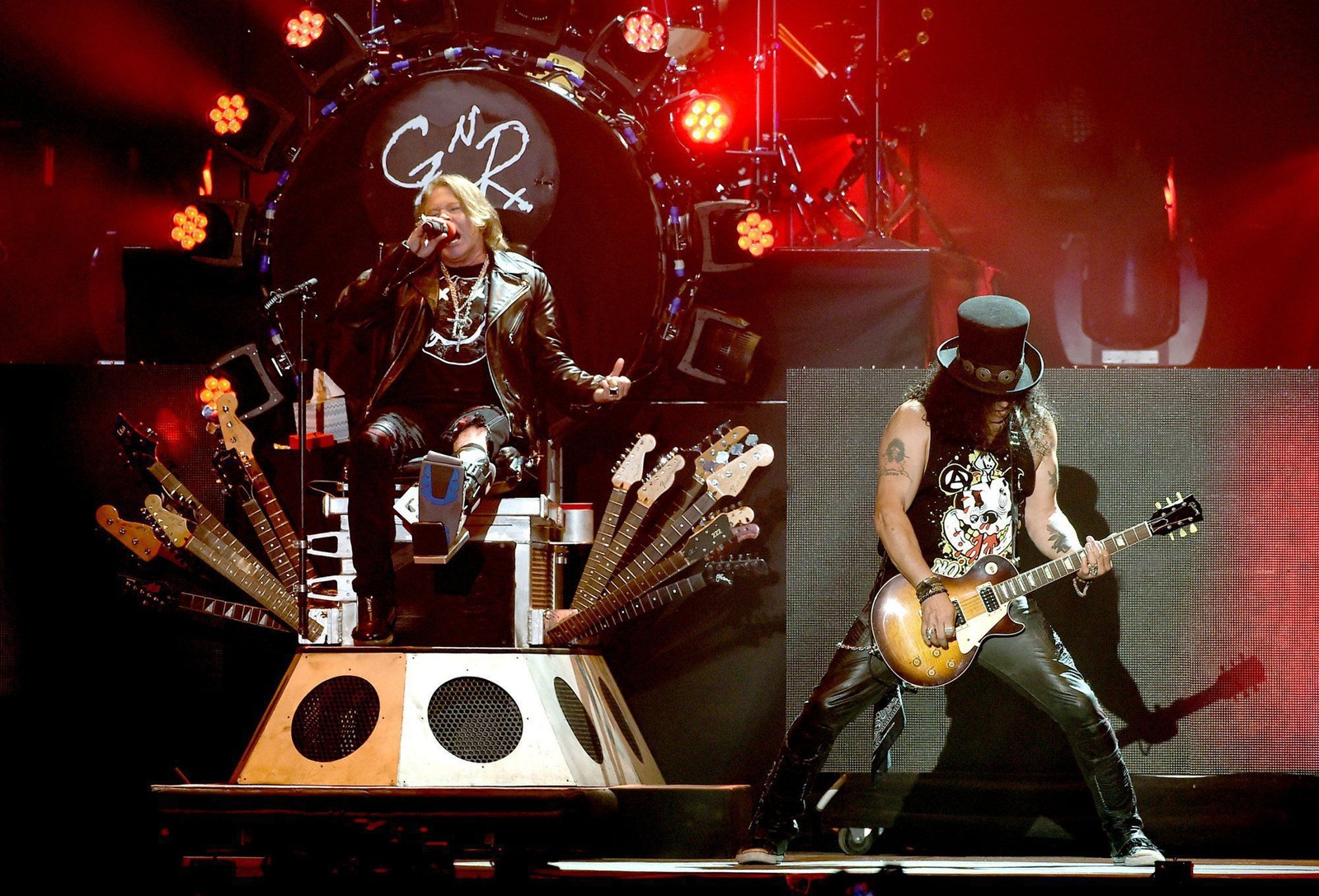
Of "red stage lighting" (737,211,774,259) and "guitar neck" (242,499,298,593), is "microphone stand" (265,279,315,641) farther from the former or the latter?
"red stage lighting" (737,211,774,259)

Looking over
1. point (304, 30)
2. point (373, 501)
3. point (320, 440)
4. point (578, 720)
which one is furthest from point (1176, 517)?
point (304, 30)

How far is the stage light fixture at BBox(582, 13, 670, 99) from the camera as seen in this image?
6.29 metres

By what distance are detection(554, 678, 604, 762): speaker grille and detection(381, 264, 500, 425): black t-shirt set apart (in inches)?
47.2

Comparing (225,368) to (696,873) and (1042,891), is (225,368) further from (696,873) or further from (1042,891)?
(1042,891)

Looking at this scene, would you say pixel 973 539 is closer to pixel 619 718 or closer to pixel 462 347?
pixel 619 718

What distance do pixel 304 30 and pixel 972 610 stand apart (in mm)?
3936

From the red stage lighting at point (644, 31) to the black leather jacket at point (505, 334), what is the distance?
1.31m

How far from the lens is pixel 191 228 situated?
244 inches

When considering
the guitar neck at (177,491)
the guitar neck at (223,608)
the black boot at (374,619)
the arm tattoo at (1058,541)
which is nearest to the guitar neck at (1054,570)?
the arm tattoo at (1058,541)

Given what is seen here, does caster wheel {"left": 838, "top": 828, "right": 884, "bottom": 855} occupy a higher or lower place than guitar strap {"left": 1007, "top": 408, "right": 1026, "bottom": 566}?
lower

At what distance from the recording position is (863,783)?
5633 millimetres

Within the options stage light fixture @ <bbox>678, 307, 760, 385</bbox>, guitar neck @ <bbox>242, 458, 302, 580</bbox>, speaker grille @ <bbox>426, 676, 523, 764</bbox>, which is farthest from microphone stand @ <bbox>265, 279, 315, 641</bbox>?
stage light fixture @ <bbox>678, 307, 760, 385</bbox>

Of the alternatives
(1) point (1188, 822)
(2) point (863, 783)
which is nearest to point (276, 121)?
(2) point (863, 783)

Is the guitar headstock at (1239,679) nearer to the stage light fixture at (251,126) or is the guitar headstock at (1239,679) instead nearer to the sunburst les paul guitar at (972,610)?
the sunburst les paul guitar at (972,610)
